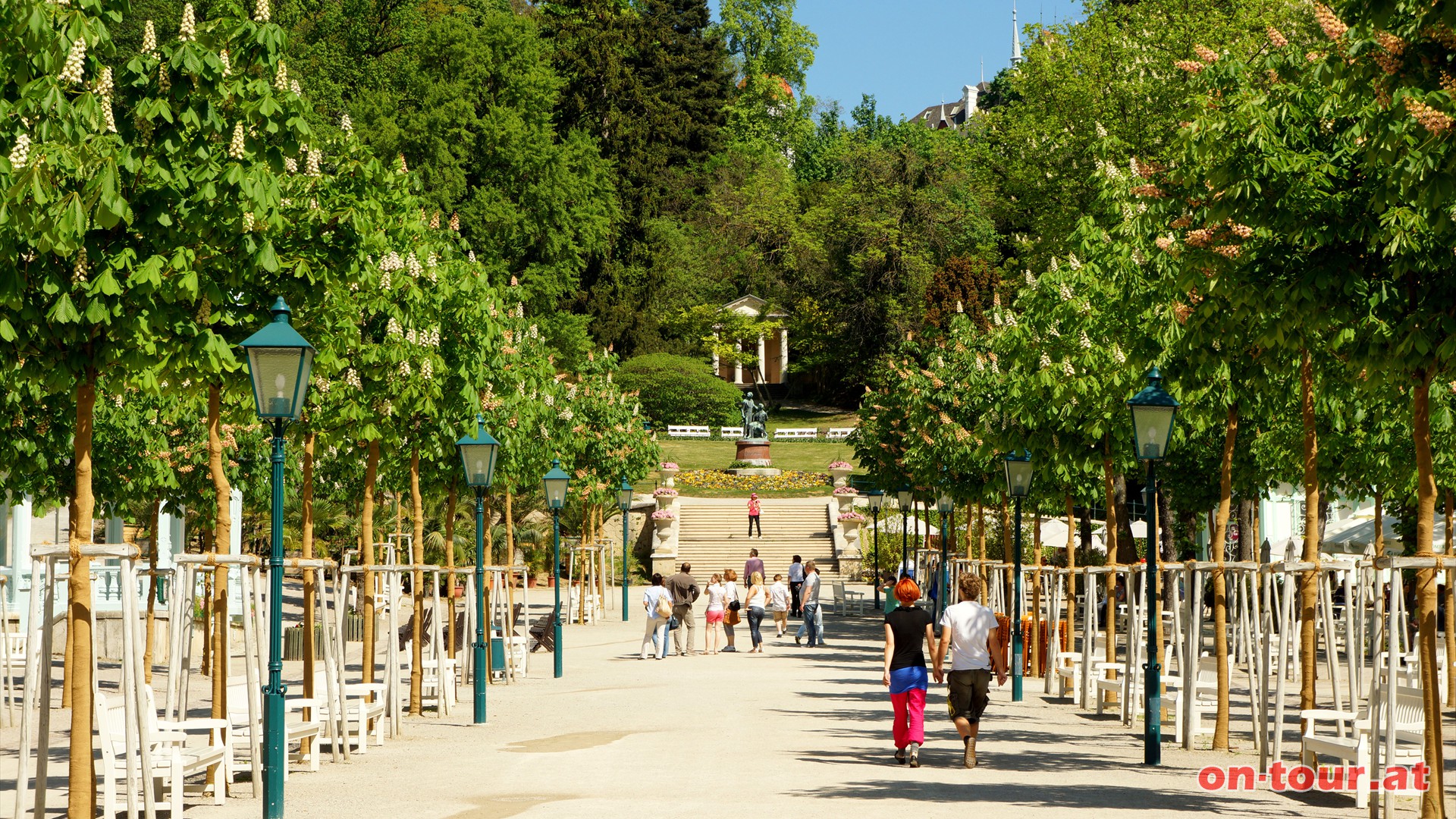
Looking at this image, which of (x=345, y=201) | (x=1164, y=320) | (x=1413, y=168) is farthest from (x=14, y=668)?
(x=1413, y=168)

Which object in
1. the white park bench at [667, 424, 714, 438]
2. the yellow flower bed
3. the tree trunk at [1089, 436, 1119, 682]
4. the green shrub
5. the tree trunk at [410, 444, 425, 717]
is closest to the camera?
the tree trunk at [410, 444, 425, 717]

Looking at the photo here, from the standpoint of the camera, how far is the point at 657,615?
88.8 ft

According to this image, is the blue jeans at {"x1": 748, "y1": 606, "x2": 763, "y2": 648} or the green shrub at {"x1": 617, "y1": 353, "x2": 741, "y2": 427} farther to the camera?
the green shrub at {"x1": 617, "y1": 353, "x2": 741, "y2": 427}

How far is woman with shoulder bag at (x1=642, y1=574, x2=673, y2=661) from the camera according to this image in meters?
27.0

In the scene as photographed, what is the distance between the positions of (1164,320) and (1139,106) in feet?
90.8

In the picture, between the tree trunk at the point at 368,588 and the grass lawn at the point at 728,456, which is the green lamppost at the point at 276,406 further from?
the grass lawn at the point at 728,456

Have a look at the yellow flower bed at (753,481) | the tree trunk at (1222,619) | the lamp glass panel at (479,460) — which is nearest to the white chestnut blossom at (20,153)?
the lamp glass panel at (479,460)

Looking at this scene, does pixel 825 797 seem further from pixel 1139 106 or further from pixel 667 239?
pixel 667 239

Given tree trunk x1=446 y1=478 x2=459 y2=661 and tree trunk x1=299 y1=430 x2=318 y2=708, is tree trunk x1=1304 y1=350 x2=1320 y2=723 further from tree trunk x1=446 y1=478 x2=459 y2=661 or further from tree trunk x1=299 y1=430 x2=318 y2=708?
tree trunk x1=446 y1=478 x2=459 y2=661

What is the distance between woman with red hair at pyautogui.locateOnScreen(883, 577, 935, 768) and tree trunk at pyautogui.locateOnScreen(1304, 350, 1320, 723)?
3121 millimetres

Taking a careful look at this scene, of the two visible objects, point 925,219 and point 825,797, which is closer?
point 825,797

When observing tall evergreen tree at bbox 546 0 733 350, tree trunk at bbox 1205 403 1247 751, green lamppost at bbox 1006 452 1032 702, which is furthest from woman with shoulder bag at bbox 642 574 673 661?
tall evergreen tree at bbox 546 0 733 350

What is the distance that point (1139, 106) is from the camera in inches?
1628

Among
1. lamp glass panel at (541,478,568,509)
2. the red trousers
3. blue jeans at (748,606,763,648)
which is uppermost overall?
lamp glass panel at (541,478,568,509)
